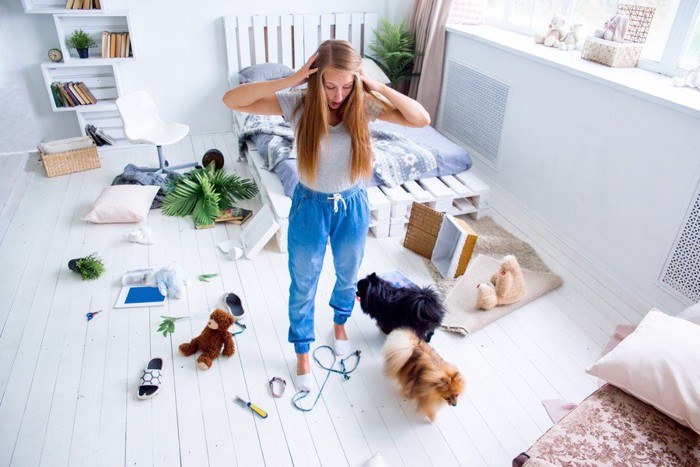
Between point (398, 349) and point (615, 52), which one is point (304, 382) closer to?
point (398, 349)

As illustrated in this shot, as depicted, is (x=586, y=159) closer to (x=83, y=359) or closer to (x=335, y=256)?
(x=335, y=256)

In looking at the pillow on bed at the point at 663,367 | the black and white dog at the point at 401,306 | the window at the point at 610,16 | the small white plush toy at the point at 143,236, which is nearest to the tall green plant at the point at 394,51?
the window at the point at 610,16

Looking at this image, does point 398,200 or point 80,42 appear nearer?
point 398,200

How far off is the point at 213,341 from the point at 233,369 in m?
0.14

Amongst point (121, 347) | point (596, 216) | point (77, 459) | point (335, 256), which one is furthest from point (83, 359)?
point (596, 216)

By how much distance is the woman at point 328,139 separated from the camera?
4.59 ft

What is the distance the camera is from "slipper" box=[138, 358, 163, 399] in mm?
1788

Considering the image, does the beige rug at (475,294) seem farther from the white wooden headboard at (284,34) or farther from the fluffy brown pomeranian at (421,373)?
the white wooden headboard at (284,34)

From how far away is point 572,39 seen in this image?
2.98m

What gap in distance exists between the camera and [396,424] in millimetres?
1745

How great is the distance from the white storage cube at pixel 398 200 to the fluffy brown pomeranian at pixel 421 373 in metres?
1.06

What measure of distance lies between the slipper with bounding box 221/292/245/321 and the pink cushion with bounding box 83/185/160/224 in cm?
94

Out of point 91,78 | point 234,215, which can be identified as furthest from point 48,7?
point 234,215

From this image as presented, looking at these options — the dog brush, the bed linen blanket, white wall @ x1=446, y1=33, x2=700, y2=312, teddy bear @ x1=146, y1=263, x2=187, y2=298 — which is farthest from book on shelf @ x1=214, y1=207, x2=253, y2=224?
white wall @ x1=446, y1=33, x2=700, y2=312
